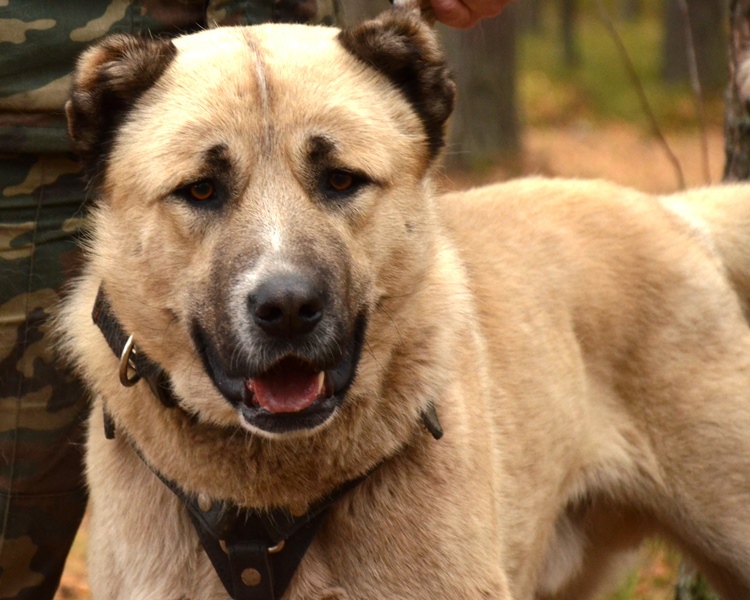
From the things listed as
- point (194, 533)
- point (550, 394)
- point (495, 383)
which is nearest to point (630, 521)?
point (550, 394)

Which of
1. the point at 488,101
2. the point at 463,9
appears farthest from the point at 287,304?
the point at 488,101

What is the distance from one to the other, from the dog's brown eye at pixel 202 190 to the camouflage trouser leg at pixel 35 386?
0.78 meters

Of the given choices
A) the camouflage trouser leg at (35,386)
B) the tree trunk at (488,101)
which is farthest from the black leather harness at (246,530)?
the tree trunk at (488,101)

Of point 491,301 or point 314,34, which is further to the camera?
point 491,301

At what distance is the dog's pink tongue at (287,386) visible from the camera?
108 inches

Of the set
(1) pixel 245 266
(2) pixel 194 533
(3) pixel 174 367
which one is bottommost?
(2) pixel 194 533

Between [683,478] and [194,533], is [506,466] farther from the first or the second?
[194,533]

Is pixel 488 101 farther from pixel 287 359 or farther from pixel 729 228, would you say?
pixel 287 359

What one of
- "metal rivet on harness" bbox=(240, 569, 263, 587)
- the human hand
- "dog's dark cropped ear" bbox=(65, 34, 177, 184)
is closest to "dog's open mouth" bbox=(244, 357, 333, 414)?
"metal rivet on harness" bbox=(240, 569, 263, 587)

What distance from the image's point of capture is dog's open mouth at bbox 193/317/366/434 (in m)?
2.72

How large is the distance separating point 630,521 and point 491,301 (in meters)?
1.13

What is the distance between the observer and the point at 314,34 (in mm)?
3080

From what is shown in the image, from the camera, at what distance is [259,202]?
2748mm

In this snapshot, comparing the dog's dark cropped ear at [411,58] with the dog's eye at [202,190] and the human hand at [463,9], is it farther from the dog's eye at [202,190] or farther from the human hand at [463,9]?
the dog's eye at [202,190]
